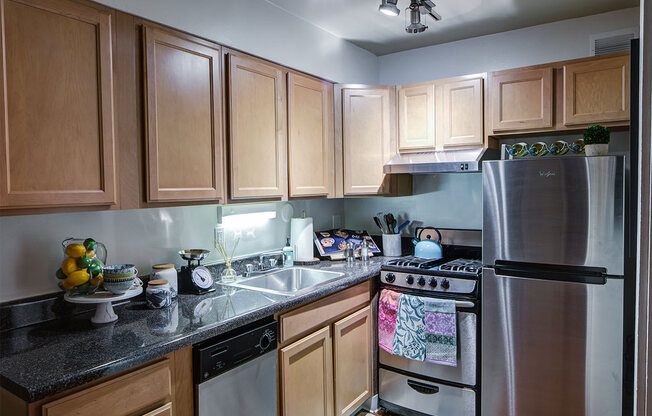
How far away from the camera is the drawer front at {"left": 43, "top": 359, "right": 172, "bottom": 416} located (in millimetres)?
1202

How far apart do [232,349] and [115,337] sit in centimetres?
43

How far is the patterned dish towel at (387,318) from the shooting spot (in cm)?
263

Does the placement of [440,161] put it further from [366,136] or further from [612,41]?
[612,41]

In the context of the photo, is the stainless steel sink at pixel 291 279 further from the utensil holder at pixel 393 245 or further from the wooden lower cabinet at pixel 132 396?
the wooden lower cabinet at pixel 132 396

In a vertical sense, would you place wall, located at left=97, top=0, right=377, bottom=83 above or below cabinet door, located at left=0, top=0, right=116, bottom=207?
above

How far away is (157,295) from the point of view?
5.94 feet

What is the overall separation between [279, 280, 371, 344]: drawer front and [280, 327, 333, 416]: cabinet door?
0.05 m

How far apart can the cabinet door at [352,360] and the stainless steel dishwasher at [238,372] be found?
1.95ft

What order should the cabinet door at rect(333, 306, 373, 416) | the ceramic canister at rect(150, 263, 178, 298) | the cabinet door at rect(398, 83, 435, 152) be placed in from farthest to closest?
the cabinet door at rect(398, 83, 435, 152) → the cabinet door at rect(333, 306, 373, 416) → the ceramic canister at rect(150, 263, 178, 298)

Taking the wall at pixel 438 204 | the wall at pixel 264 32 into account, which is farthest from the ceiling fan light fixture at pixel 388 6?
the wall at pixel 438 204

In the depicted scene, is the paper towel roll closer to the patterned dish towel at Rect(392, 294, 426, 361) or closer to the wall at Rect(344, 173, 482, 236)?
the patterned dish towel at Rect(392, 294, 426, 361)

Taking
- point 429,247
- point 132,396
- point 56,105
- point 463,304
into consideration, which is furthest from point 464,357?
point 56,105

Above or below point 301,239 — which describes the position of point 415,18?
above

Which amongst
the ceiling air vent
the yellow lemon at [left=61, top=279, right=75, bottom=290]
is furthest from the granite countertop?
the ceiling air vent
